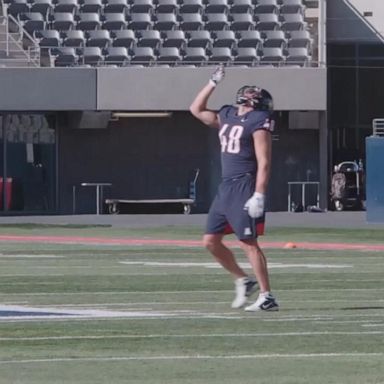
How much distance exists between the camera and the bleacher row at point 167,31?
37.1m

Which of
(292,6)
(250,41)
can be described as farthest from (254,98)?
(292,6)

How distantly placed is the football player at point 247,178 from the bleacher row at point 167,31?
24.8 metres

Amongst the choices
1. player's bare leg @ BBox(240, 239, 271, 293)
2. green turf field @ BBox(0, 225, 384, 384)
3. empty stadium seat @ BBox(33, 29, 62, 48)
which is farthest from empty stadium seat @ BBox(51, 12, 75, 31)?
player's bare leg @ BBox(240, 239, 271, 293)

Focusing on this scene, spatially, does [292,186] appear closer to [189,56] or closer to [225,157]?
[189,56]

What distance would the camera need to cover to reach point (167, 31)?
3806 centimetres

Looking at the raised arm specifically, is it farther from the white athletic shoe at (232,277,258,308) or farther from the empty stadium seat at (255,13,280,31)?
the empty stadium seat at (255,13,280,31)

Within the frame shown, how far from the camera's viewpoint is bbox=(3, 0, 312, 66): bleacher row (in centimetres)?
3706

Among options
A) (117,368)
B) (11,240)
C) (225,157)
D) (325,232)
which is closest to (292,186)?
(325,232)

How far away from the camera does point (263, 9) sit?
3909cm

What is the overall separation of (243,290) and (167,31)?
2645 cm

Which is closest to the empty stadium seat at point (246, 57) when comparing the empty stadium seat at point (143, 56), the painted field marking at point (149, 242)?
the empty stadium seat at point (143, 56)

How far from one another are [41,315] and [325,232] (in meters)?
16.7

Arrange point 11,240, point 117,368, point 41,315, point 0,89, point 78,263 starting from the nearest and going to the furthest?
point 117,368
point 41,315
point 78,263
point 11,240
point 0,89

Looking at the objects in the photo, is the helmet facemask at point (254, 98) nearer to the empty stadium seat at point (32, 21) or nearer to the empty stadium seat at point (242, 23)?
the empty stadium seat at point (32, 21)
